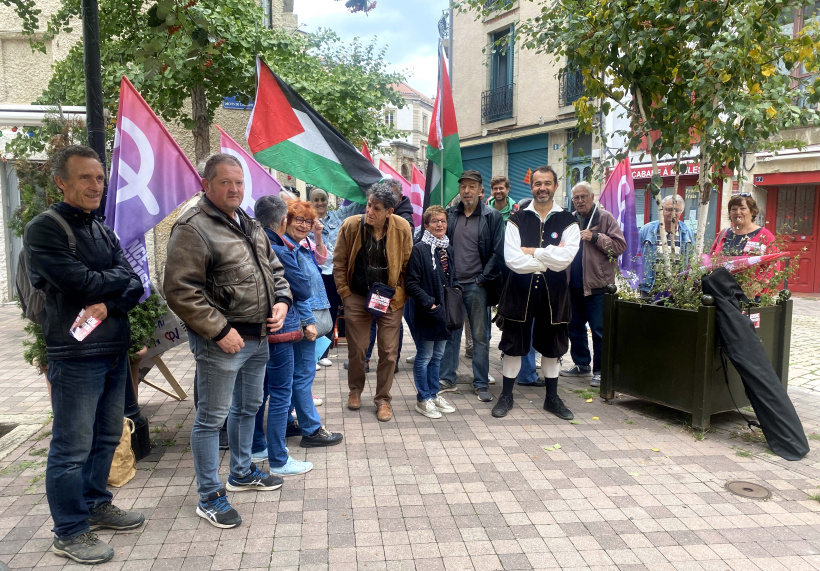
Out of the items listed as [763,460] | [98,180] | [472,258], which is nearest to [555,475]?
[763,460]

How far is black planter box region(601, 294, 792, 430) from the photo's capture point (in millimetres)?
4645

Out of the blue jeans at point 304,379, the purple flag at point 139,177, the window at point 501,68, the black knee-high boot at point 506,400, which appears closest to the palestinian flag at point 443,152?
the black knee-high boot at point 506,400

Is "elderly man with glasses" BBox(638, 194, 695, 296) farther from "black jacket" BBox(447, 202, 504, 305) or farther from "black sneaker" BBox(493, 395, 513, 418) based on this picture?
"black sneaker" BBox(493, 395, 513, 418)

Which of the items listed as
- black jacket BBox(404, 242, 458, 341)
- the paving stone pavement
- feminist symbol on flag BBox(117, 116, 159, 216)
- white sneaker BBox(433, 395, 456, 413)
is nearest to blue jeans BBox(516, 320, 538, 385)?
the paving stone pavement

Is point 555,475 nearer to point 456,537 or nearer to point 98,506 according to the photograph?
point 456,537

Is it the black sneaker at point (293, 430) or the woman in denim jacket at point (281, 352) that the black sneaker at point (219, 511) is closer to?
the woman in denim jacket at point (281, 352)

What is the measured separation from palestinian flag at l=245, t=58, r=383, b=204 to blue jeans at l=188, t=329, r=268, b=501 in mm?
2170

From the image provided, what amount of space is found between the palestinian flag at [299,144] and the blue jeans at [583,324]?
260cm

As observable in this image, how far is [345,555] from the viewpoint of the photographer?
9.77ft

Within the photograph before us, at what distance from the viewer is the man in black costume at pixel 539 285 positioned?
502cm

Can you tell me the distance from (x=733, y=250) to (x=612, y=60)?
200 cm

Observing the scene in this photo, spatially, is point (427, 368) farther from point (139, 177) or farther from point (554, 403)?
point (139, 177)

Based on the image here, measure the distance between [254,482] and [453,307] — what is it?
8.17 ft

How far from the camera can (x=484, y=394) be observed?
5.71m
